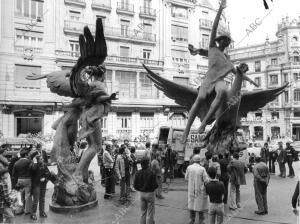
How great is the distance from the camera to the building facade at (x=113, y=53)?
26859 mm

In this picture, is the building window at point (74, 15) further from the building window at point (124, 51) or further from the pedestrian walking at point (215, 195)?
the pedestrian walking at point (215, 195)

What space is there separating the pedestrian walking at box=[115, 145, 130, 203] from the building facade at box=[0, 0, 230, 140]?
62.0 ft

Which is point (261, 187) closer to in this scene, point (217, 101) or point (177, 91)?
point (217, 101)

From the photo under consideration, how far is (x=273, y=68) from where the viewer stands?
47.9 m

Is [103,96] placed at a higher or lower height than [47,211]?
higher

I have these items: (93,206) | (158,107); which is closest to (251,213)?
(93,206)

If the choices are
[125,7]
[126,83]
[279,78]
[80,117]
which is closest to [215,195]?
[80,117]

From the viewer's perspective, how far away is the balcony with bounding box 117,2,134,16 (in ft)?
106

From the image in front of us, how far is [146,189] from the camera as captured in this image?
19.6 feet

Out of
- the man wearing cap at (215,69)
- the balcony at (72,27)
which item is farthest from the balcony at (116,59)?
the man wearing cap at (215,69)

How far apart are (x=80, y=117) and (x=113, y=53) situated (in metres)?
24.5

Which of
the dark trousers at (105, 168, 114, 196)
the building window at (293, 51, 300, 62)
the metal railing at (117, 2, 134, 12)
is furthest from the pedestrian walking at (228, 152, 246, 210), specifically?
the building window at (293, 51, 300, 62)

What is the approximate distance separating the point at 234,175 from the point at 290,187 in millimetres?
3968

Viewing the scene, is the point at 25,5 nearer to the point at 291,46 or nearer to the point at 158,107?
the point at 158,107
